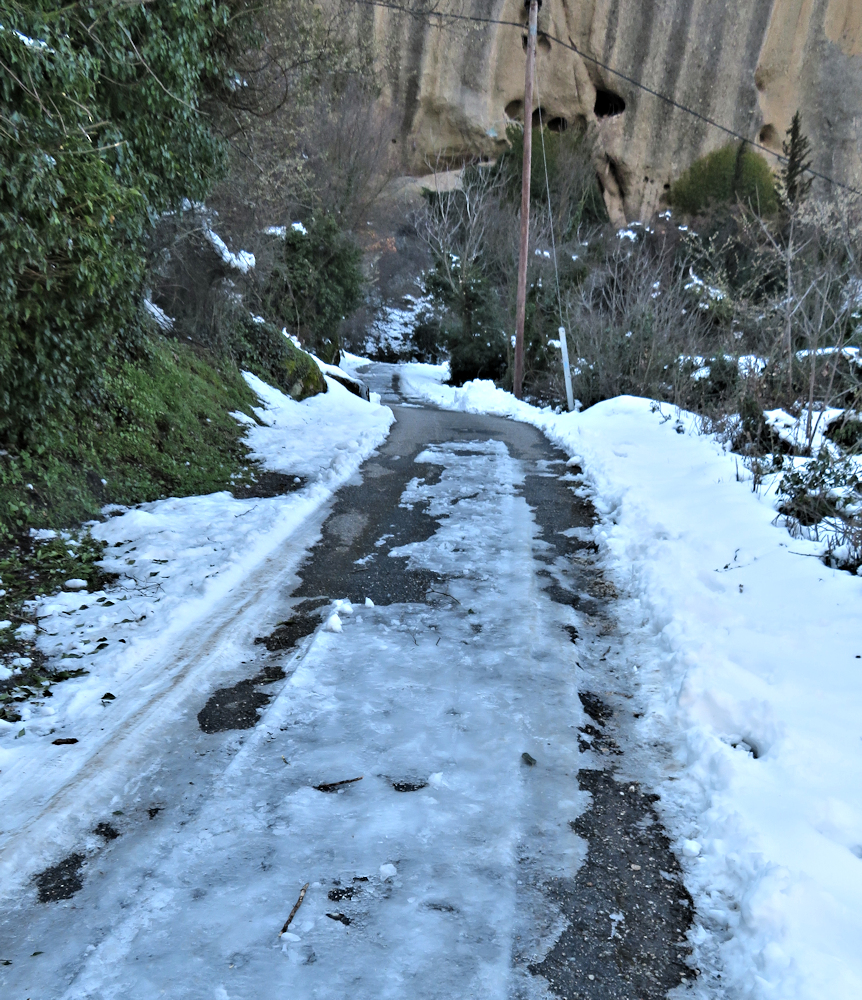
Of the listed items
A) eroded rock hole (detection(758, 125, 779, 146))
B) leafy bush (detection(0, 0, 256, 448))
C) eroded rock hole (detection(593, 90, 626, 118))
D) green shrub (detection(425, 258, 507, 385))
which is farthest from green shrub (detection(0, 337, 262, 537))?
eroded rock hole (detection(758, 125, 779, 146))

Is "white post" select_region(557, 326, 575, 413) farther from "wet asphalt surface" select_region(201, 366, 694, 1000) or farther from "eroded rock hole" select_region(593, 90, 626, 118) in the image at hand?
"eroded rock hole" select_region(593, 90, 626, 118)

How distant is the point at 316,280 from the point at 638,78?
995 inches

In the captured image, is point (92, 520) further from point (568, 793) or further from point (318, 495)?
point (568, 793)

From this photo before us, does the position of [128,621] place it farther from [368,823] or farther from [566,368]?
[566,368]

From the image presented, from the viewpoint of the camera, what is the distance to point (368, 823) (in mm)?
2760

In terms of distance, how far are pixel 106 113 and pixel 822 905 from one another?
663 cm

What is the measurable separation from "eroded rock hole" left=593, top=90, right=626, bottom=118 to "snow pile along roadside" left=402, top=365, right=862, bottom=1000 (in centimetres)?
3893

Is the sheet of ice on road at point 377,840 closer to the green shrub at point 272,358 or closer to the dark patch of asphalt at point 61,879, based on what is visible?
the dark patch of asphalt at point 61,879

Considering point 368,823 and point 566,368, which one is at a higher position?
point 566,368

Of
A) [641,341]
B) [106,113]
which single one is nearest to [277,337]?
[641,341]

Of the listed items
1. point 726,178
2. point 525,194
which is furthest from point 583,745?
point 726,178

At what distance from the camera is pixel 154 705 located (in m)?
3.57

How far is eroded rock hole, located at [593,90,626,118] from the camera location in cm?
3856

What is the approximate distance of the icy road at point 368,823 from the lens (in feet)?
7.16
